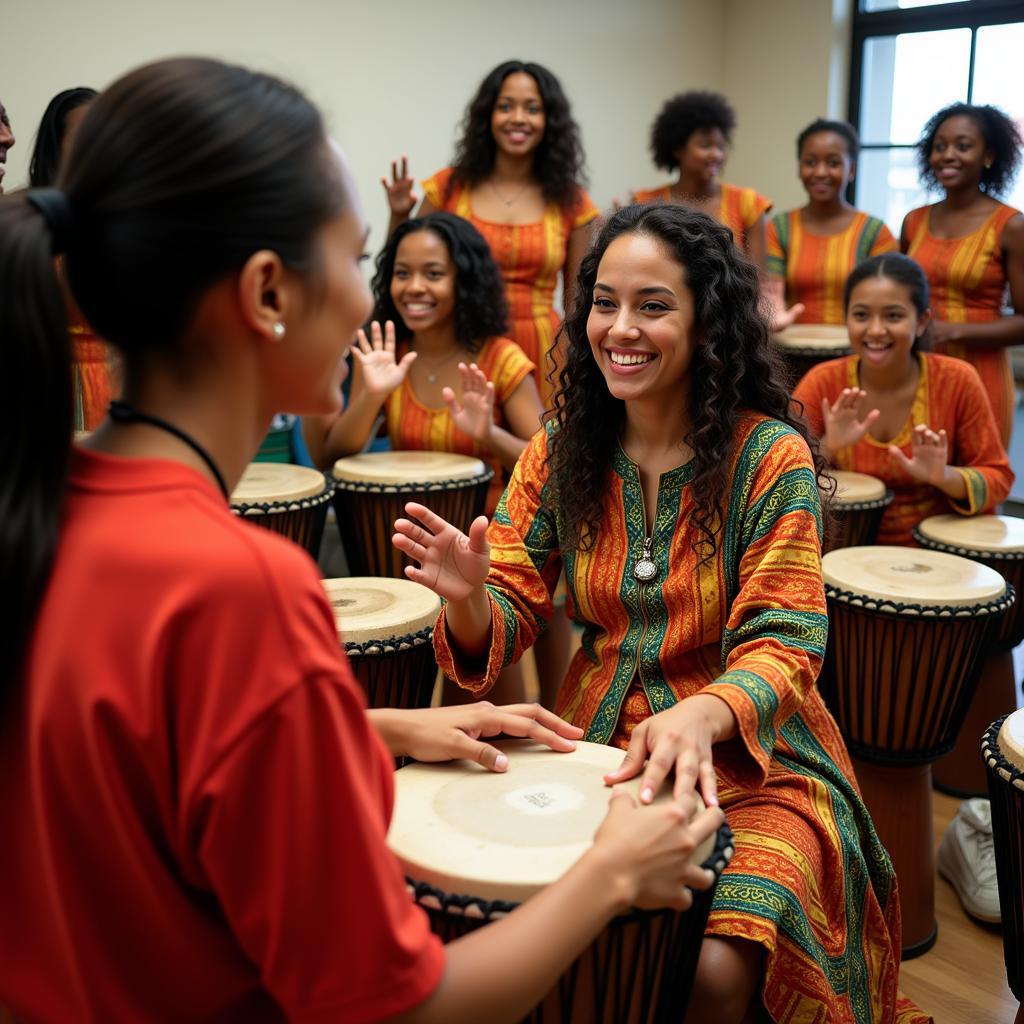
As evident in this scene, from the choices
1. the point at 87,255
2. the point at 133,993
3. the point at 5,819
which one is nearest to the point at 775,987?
the point at 133,993

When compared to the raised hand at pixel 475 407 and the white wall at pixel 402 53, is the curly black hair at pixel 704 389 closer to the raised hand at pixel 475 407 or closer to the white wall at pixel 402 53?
the raised hand at pixel 475 407

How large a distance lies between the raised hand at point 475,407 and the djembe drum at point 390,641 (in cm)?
104

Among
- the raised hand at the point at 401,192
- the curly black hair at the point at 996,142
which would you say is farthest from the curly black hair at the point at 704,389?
the curly black hair at the point at 996,142

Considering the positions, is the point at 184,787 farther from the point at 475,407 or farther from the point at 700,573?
the point at 475,407

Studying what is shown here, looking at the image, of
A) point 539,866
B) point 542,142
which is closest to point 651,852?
point 539,866

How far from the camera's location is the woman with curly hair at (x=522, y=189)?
4113 millimetres

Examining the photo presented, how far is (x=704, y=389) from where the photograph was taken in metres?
1.84

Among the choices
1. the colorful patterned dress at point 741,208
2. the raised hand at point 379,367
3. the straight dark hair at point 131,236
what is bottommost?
the raised hand at point 379,367

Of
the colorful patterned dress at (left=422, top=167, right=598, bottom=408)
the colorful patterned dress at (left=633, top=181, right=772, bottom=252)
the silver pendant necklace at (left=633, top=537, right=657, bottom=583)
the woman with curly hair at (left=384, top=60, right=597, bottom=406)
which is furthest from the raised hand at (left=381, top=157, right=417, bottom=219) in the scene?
the silver pendant necklace at (left=633, top=537, right=657, bottom=583)

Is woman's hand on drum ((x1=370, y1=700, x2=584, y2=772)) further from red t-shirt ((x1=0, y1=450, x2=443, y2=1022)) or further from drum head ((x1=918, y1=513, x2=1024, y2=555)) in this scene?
drum head ((x1=918, y1=513, x2=1024, y2=555))

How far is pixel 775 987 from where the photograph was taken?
1.56m

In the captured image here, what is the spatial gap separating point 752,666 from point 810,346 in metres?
2.67

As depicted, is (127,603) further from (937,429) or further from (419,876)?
(937,429)

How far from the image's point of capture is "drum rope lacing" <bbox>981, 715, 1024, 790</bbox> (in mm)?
1634
